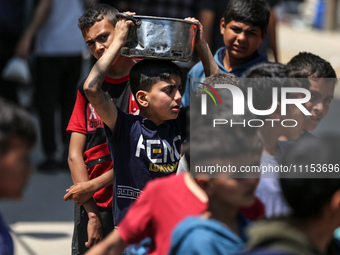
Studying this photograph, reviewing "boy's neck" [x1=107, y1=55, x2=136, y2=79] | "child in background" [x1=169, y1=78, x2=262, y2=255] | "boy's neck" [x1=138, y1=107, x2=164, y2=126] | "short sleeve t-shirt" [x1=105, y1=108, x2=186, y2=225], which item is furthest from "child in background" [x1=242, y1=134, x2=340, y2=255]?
"boy's neck" [x1=107, y1=55, x2=136, y2=79]

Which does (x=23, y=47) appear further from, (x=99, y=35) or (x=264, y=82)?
(x=264, y=82)

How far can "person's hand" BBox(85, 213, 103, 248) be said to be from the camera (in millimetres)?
3549

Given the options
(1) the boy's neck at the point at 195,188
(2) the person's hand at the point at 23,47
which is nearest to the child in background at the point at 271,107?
(1) the boy's neck at the point at 195,188

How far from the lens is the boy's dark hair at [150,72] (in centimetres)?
340

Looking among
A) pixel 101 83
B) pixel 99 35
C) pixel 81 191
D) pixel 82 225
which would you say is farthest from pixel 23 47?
pixel 101 83

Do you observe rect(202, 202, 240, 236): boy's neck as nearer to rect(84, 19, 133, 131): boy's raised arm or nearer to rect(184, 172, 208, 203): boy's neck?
rect(184, 172, 208, 203): boy's neck

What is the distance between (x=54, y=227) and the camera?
5.76m

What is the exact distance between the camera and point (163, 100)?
338cm

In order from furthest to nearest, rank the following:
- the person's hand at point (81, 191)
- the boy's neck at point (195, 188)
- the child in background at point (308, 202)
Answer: the person's hand at point (81, 191), the boy's neck at point (195, 188), the child in background at point (308, 202)

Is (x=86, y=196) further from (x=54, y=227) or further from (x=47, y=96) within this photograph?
(x=47, y=96)

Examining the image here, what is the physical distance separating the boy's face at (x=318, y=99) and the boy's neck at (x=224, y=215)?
1.08 m

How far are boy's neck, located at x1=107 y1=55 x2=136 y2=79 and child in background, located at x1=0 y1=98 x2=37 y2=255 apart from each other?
1.44 metres

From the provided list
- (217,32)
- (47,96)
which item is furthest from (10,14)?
(217,32)

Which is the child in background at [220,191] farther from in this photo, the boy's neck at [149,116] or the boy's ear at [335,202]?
the boy's neck at [149,116]
